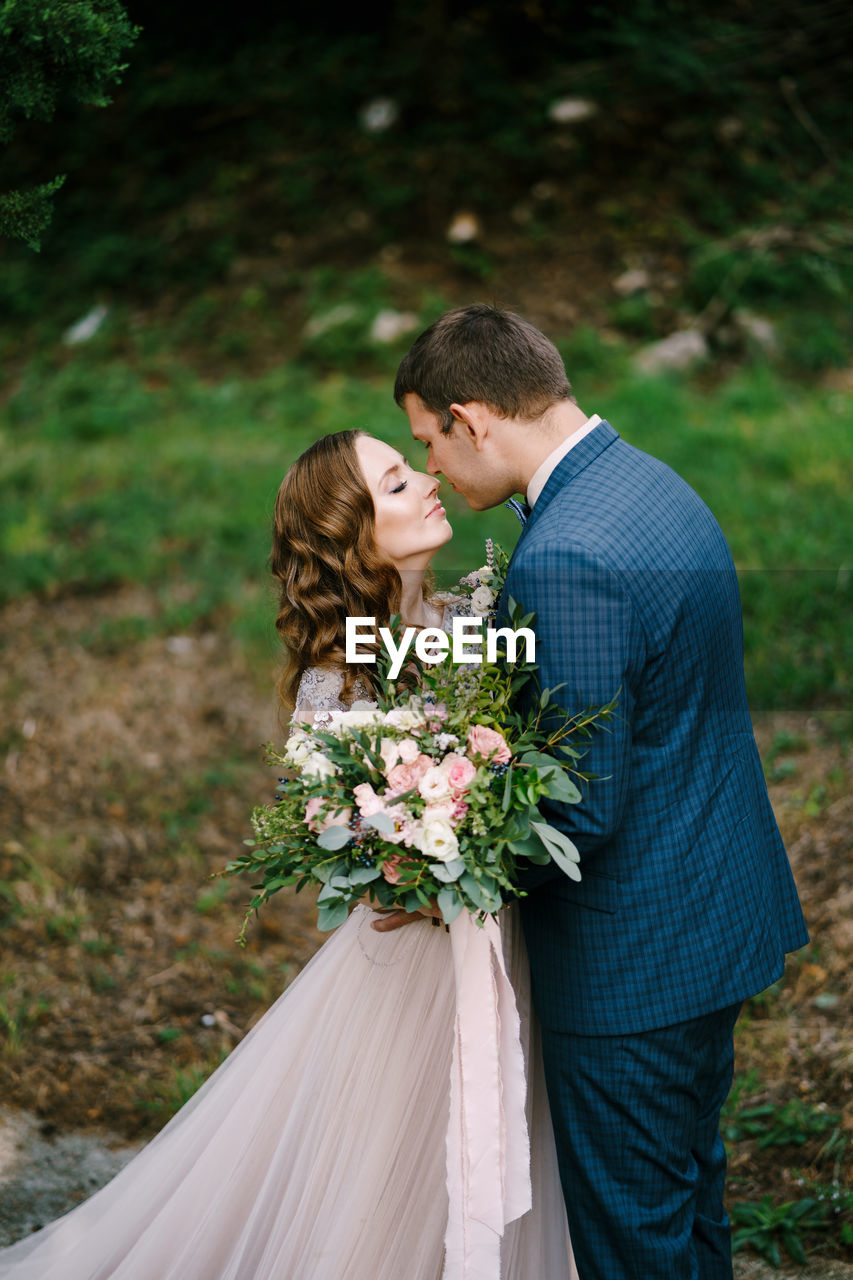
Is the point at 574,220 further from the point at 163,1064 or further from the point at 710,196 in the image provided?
the point at 163,1064

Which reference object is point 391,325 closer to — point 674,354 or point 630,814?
point 674,354

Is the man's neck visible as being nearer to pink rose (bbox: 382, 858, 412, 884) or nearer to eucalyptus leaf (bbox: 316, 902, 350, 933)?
pink rose (bbox: 382, 858, 412, 884)

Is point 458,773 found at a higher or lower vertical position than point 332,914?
higher

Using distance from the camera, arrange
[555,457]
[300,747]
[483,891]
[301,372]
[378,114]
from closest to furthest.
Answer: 1. [483,891]
2. [300,747]
3. [555,457]
4. [301,372]
5. [378,114]

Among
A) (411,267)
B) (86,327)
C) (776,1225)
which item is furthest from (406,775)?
(86,327)

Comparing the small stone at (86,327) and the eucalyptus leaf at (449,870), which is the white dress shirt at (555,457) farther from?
the small stone at (86,327)

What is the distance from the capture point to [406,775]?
207 centimetres

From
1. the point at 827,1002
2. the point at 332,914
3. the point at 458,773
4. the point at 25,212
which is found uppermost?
the point at 25,212

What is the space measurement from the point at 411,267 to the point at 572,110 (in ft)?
7.43

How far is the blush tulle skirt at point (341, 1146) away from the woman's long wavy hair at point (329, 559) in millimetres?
654

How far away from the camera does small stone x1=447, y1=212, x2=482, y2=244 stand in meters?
9.57

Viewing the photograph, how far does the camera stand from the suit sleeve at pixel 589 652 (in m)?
2.04

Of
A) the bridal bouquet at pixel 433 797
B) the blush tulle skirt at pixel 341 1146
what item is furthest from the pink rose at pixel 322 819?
the blush tulle skirt at pixel 341 1146

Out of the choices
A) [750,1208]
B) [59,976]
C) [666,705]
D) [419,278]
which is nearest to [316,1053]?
[666,705]
